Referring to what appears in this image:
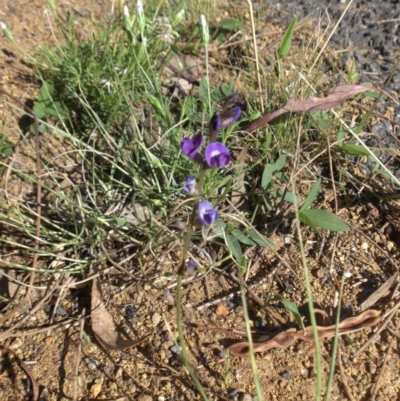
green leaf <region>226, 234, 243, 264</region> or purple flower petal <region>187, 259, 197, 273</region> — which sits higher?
green leaf <region>226, 234, 243, 264</region>

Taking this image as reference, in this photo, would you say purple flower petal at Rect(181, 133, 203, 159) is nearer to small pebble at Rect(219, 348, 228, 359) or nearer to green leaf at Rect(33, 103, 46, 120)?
small pebble at Rect(219, 348, 228, 359)

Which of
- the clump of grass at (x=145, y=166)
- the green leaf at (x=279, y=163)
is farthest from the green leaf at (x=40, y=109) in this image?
the green leaf at (x=279, y=163)

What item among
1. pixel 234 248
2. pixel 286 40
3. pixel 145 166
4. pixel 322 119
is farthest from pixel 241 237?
pixel 286 40

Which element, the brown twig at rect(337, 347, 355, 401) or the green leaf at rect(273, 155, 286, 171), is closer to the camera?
the brown twig at rect(337, 347, 355, 401)

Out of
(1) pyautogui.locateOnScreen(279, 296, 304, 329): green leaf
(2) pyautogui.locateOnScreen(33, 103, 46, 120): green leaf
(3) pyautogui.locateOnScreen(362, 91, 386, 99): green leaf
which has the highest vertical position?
(3) pyautogui.locateOnScreen(362, 91, 386, 99): green leaf

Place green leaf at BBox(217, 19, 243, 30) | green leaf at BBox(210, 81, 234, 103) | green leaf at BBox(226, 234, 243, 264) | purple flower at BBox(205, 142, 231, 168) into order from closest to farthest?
purple flower at BBox(205, 142, 231, 168) → green leaf at BBox(226, 234, 243, 264) → green leaf at BBox(210, 81, 234, 103) → green leaf at BBox(217, 19, 243, 30)

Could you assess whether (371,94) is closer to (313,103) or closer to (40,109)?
(313,103)

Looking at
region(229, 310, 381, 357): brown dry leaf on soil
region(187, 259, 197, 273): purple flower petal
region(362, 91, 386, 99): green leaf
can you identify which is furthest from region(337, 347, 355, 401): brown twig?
region(362, 91, 386, 99): green leaf
